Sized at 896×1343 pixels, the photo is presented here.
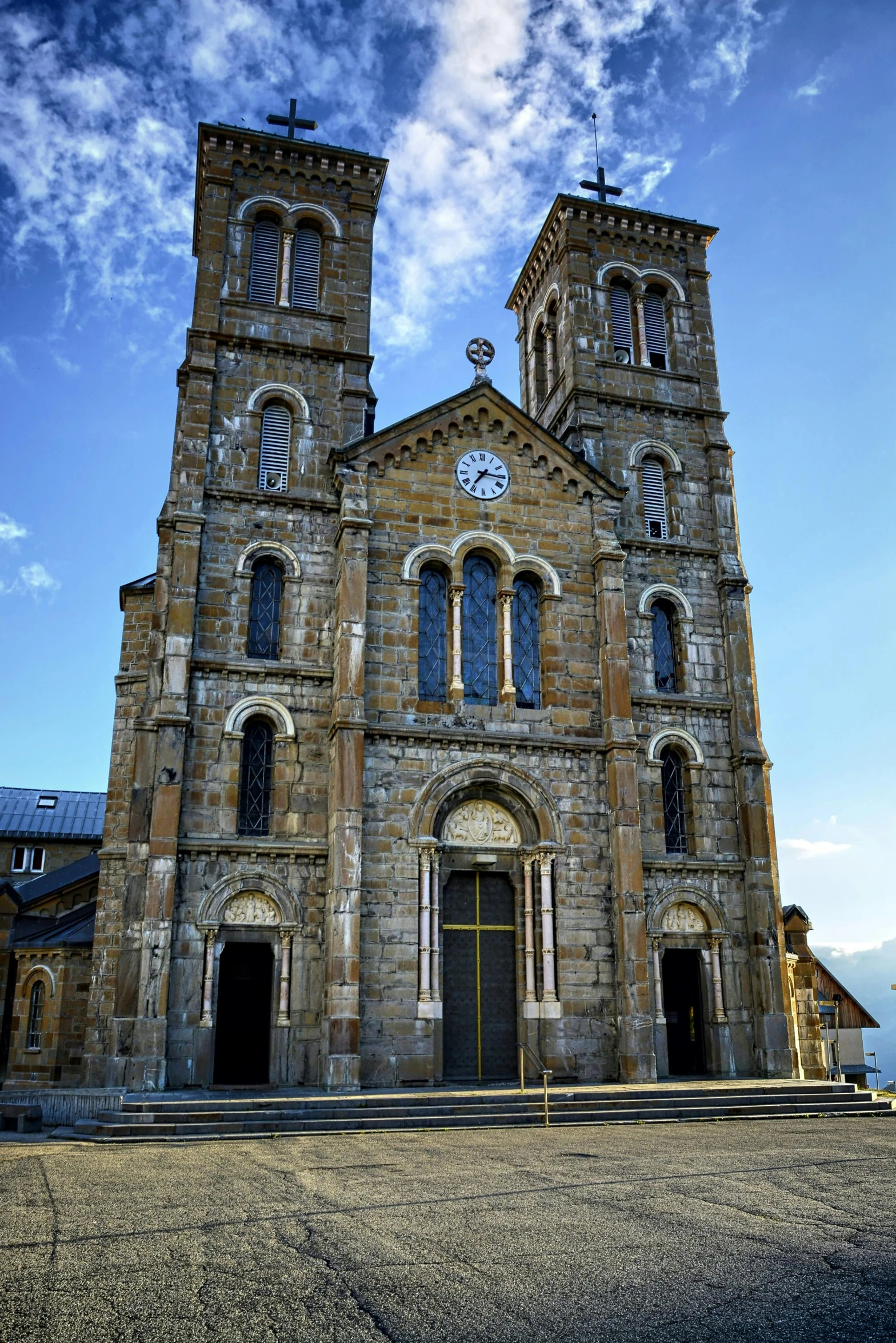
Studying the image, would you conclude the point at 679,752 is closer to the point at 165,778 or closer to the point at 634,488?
the point at 634,488

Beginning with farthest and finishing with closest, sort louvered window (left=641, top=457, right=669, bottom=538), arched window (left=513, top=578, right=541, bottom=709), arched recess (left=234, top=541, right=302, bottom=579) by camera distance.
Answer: louvered window (left=641, top=457, right=669, bottom=538) → arched window (left=513, top=578, right=541, bottom=709) → arched recess (left=234, top=541, right=302, bottom=579)

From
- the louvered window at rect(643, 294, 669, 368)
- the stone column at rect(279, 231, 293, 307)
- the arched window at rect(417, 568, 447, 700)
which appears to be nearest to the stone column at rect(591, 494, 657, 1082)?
the arched window at rect(417, 568, 447, 700)

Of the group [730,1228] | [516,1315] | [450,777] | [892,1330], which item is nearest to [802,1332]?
[892,1330]

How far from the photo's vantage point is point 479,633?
2494cm

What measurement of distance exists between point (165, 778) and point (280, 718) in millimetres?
2823

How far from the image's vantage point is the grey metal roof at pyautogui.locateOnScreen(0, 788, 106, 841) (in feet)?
164

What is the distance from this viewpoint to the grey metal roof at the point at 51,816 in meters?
49.8

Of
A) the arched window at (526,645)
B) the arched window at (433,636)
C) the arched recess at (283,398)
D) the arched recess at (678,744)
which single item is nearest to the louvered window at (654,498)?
the arched window at (526,645)

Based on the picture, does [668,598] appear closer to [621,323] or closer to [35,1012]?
[621,323]

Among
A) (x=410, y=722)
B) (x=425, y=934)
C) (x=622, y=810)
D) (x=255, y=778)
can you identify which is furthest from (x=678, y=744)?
(x=255, y=778)

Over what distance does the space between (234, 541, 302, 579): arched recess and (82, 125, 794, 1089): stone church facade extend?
0.23 feet

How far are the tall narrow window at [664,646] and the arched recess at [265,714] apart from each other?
9.10 m

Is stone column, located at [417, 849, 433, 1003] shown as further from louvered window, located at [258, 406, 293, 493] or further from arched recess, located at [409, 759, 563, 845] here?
louvered window, located at [258, 406, 293, 493]

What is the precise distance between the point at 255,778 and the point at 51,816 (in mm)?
32807
